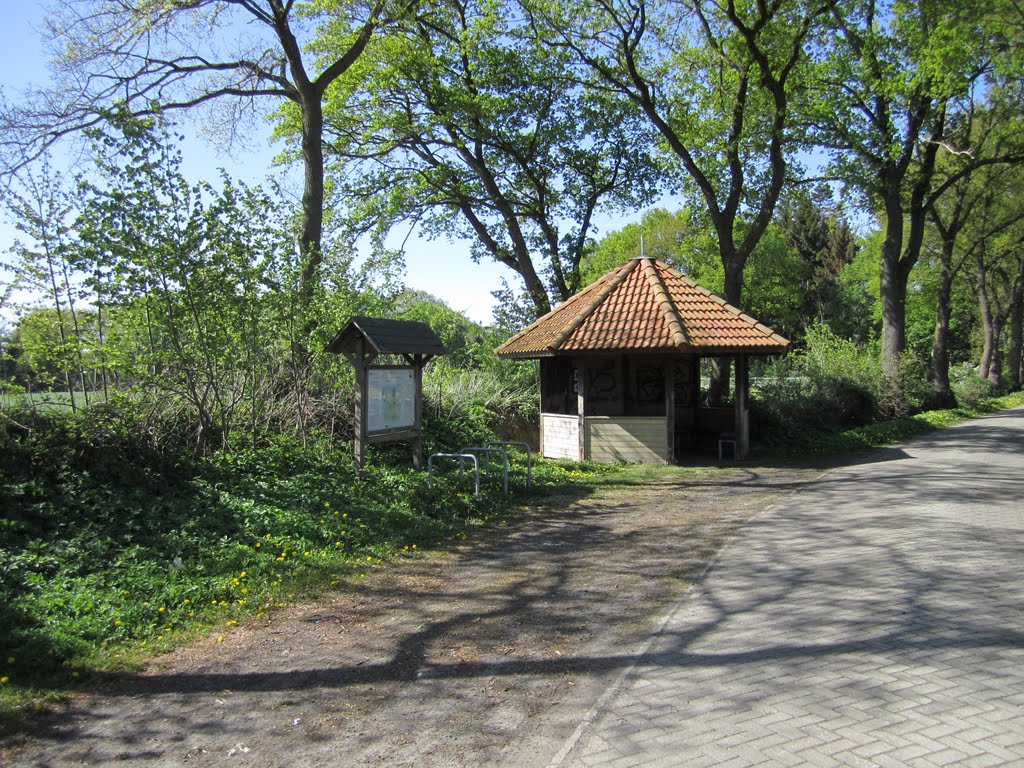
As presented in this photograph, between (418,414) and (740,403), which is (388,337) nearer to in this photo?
(418,414)

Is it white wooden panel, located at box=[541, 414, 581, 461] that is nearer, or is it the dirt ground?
the dirt ground

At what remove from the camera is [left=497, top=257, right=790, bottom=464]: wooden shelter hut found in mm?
15641

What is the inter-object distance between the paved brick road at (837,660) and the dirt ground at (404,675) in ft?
1.16

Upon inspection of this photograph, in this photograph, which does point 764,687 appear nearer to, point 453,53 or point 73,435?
point 73,435

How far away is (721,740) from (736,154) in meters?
20.9

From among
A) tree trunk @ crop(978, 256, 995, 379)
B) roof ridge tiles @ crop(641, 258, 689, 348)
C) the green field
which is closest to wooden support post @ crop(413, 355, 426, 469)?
the green field

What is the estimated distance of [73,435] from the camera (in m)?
8.32

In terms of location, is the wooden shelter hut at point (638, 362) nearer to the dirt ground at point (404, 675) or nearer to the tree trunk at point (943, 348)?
the dirt ground at point (404, 675)

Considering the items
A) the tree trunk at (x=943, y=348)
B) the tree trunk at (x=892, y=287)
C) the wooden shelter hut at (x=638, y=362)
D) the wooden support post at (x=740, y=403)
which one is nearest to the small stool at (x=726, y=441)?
the wooden shelter hut at (x=638, y=362)

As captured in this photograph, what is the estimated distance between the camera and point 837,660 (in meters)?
4.84

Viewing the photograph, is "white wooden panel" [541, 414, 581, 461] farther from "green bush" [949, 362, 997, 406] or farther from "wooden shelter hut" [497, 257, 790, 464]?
"green bush" [949, 362, 997, 406]

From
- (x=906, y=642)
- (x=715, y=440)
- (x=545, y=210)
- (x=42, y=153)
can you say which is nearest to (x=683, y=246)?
(x=545, y=210)

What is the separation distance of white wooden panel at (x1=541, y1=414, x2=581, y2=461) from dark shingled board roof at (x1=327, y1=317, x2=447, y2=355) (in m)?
5.35

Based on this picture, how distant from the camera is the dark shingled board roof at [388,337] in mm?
10664
